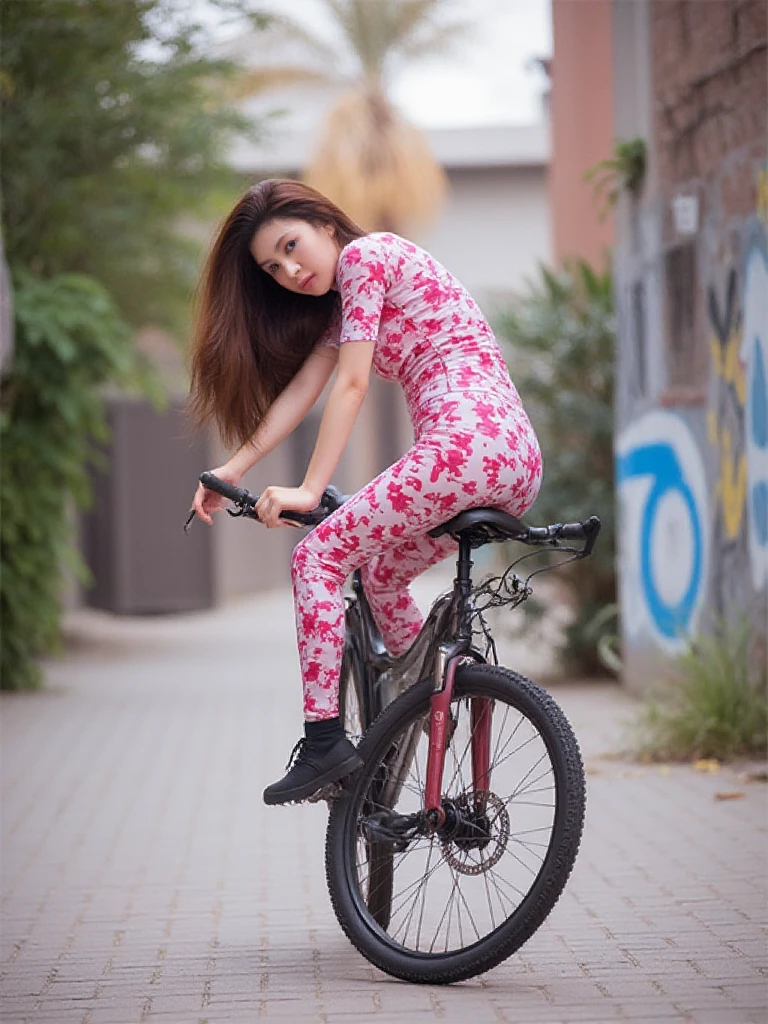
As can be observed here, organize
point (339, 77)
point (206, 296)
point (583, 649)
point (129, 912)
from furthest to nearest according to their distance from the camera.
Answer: point (339, 77)
point (583, 649)
point (129, 912)
point (206, 296)

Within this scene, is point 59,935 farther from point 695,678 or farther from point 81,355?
point 81,355

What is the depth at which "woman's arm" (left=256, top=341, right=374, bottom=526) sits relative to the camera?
428 cm

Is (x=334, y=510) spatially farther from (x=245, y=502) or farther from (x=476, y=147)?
(x=476, y=147)

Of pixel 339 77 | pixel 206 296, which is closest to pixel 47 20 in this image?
pixel 206 296

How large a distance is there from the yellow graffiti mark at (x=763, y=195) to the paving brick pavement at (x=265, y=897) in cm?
259

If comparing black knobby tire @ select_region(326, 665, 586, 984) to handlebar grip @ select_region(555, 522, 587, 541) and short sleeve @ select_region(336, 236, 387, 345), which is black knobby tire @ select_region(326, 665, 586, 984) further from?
short sleeve @ select_region(336, 236, 387, 345)

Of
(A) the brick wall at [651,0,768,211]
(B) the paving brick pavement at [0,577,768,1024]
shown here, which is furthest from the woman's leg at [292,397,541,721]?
(A) the brick wall at [651,0,768,211]

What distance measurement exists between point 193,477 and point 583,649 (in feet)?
33.5

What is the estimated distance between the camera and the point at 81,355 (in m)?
12.7

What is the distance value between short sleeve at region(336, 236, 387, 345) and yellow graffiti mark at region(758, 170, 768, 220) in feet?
13.5

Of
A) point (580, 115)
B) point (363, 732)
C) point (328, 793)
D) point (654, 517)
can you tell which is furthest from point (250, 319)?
point (580, 115)

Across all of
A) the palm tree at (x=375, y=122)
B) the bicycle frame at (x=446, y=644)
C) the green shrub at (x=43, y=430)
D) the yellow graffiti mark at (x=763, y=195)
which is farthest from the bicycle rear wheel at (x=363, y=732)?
the palm tree at (x=375, y=122)

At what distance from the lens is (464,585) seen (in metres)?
4.38

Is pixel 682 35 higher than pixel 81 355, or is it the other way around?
pixel 682 35
